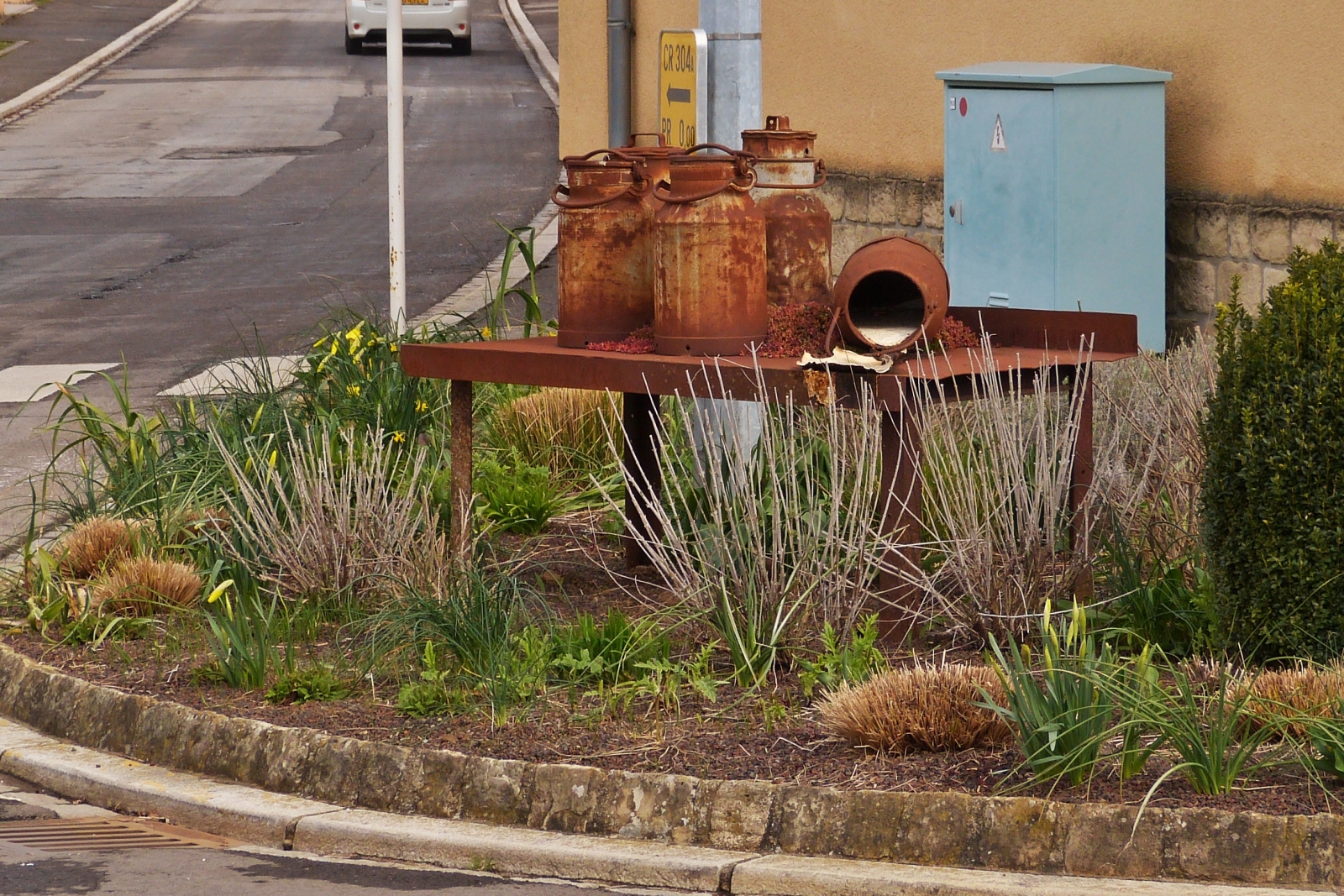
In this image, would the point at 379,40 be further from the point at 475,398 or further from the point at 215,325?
the point at 475,398

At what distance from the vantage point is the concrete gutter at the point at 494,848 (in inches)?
178

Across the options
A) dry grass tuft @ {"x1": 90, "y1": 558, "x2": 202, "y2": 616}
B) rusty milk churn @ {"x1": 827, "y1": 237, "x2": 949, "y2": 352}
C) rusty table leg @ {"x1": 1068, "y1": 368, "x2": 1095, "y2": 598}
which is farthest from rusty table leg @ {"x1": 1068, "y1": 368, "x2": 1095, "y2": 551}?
dry grass tuft @ {"x1": 90, "y1": 558, "x2": 202, "y2": 616}

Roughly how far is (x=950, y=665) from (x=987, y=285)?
453 cm

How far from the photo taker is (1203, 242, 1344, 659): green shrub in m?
5.20

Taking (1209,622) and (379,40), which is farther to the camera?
(379,40)

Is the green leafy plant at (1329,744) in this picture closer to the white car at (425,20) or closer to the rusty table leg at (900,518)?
the rusty table leg at (900,518)

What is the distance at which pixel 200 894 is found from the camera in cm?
476

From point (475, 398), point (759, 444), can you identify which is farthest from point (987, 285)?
point (759, 444)

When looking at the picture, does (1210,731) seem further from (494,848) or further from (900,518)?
(494,848)

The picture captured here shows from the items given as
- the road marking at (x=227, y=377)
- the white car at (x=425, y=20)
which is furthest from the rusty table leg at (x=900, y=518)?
the white car at (x=425, y=20)

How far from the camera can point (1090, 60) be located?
407 inches

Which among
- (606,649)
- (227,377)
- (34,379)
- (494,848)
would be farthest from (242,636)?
(34,379)

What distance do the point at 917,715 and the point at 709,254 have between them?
183 cm

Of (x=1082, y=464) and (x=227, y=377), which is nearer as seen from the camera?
(x=1082, y=464)
